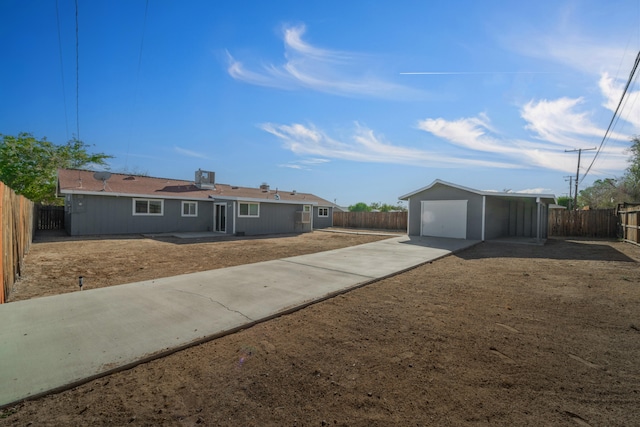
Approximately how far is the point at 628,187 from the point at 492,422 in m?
31.4

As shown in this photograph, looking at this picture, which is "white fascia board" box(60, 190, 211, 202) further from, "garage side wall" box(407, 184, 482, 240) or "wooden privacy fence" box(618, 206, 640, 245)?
"wooden privacy fence" box(618, 206, 640, 245)

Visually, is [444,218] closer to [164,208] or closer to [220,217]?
[220,217]

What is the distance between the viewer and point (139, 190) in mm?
16875

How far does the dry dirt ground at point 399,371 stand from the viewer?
2158 mm

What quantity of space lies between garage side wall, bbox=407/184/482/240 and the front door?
37.3 feet

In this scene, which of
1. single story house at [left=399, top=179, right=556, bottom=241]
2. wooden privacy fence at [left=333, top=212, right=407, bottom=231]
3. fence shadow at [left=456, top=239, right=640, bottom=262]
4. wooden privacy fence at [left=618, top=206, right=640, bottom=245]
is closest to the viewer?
fence shadow at [left=456, top=239, right=640, bottom=262]

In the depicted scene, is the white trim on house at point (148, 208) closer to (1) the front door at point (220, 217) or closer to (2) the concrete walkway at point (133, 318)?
(1) the front door at point (220, 217)

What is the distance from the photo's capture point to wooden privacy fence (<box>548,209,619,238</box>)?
16.4 meters

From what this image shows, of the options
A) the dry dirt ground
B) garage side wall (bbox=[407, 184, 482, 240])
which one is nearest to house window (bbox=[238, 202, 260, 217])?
garage side wall (bbox=[407, 184, 482, 240])

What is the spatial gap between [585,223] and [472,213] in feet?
27.6

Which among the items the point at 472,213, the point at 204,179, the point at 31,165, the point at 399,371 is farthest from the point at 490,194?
the point at 31,165

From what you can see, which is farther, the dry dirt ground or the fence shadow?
the fence shadow

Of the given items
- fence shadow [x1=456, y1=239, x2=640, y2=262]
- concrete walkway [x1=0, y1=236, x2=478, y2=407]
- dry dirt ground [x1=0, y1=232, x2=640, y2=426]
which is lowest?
dry dirt ground [x1=0, y1=232, x2=640, y2=426]

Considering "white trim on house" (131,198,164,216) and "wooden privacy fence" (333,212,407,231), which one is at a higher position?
"white trim on house" (131,198,164,216)
